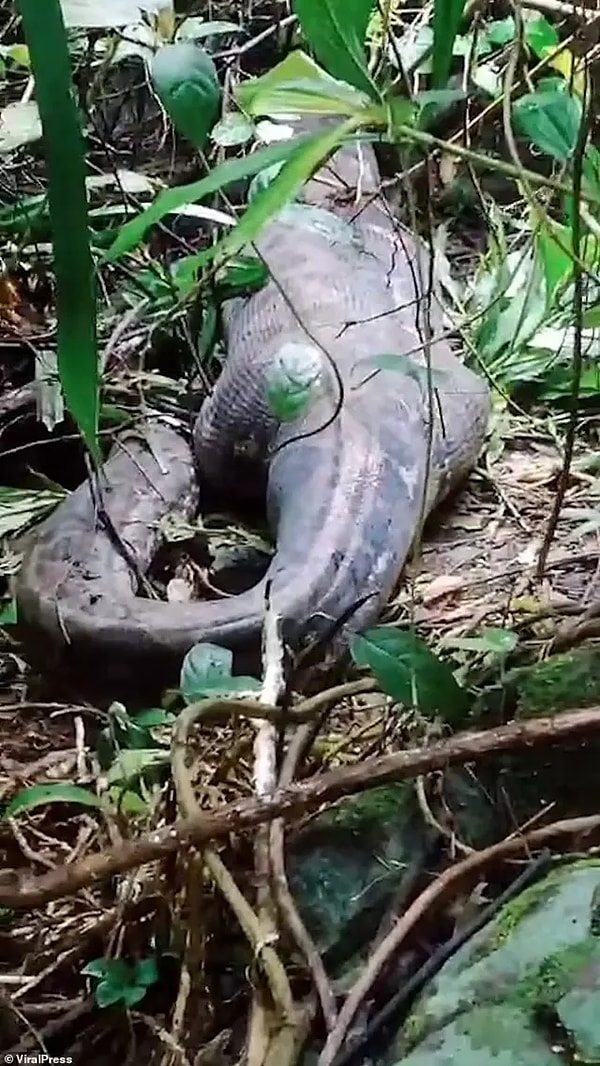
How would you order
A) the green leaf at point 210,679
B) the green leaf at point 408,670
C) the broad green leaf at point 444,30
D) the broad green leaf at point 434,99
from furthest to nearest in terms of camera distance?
1. the green leaf at point 210,679
2. the green leaf at point 408,670
3. the broad green leaf at point 434,99
4. the broad green leaf at point 444,30

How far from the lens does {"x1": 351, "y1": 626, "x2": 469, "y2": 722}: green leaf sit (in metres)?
A: 1.22

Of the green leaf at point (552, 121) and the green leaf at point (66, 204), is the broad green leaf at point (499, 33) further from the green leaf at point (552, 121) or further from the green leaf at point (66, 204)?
the green leaf at point (66, 204)

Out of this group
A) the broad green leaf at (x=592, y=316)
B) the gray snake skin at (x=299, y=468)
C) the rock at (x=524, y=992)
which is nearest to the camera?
the rock at (x=524, y=992)

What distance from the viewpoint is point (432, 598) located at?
2070 millimetres

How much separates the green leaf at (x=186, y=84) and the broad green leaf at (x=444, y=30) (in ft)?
1.58

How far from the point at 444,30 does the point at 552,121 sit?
0.92 ft

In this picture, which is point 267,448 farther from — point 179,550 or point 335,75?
point 335,75

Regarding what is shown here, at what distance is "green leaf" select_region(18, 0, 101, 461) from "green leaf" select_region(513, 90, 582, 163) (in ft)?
2.02

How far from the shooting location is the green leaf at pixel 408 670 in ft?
4.00

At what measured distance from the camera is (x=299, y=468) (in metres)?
2.34

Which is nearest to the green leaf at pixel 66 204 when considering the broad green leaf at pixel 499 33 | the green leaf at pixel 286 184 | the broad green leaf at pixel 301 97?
the green leaf at pixel 286 184

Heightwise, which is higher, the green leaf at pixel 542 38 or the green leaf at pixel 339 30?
the green leaf at pixel 339 30

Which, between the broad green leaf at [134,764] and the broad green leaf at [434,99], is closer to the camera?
the broad green leaf at [434,99]

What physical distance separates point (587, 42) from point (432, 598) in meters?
0.84
